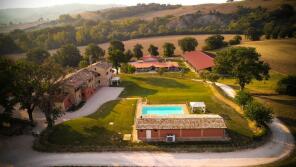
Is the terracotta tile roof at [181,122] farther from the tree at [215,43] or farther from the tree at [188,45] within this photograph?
the tree at [188,45]

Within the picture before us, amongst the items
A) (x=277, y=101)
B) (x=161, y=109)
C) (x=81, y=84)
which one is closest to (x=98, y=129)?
(x=161, y=109)

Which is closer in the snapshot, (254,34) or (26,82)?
(26,82)

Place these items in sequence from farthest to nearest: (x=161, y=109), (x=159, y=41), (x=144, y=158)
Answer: (x=159, y=41), (x=161, y=109), (x=144, y=158)

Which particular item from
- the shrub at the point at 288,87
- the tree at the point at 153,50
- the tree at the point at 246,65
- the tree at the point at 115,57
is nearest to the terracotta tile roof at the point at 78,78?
the tree at the point at 115,57

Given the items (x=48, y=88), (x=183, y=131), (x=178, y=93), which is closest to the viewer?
(x=183, y=131)

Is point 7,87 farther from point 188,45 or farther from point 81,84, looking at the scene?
point 188,45

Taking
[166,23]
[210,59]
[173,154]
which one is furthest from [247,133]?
[166,23]

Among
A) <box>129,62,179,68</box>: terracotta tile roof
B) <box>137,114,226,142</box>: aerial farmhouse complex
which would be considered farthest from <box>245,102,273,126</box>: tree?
<box>129,62,179,68</box>: terracotta tile roof
